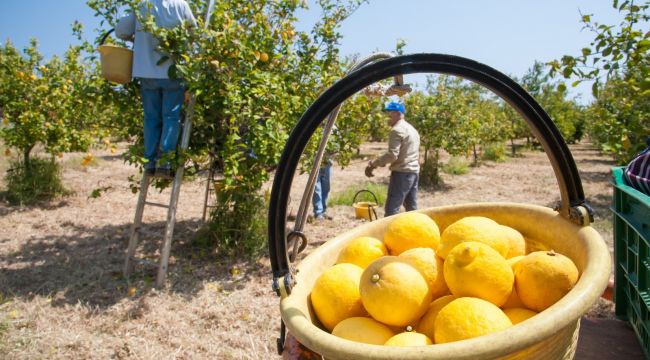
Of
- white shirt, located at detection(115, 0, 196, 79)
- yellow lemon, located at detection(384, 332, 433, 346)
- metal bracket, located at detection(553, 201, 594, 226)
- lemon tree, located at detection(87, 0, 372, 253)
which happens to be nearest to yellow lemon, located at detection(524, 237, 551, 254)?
metal bracket, located at detection(553, 201, 594, 226)

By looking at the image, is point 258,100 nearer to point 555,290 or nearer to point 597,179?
point 555,290

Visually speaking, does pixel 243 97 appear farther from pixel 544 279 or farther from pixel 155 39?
pixel 544 279

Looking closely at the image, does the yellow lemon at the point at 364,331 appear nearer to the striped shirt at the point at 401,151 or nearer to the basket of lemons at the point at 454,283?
A: the basket of lemons at the point at 454,283

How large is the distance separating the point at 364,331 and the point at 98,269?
12.6ft

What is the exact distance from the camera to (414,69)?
908 millimetres

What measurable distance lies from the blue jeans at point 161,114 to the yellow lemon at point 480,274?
10.2ft

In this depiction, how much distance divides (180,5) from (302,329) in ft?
11.4

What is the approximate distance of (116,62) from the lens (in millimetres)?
3318

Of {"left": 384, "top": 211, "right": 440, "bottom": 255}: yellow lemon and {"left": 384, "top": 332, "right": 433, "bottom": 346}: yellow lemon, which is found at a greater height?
{"left": 384, "top": 211, "right": 440, "bottom": 255}: yellow lemon

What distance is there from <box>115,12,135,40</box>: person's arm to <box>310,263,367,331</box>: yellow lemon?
11.4 ft

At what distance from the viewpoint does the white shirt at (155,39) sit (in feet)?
11.1

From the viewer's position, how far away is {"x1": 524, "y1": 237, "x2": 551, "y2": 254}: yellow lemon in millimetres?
1224

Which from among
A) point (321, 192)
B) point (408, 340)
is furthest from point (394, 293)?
point (321, 192)

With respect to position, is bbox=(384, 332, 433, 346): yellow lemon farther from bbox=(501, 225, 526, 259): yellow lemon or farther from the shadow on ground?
the shadow on ground
